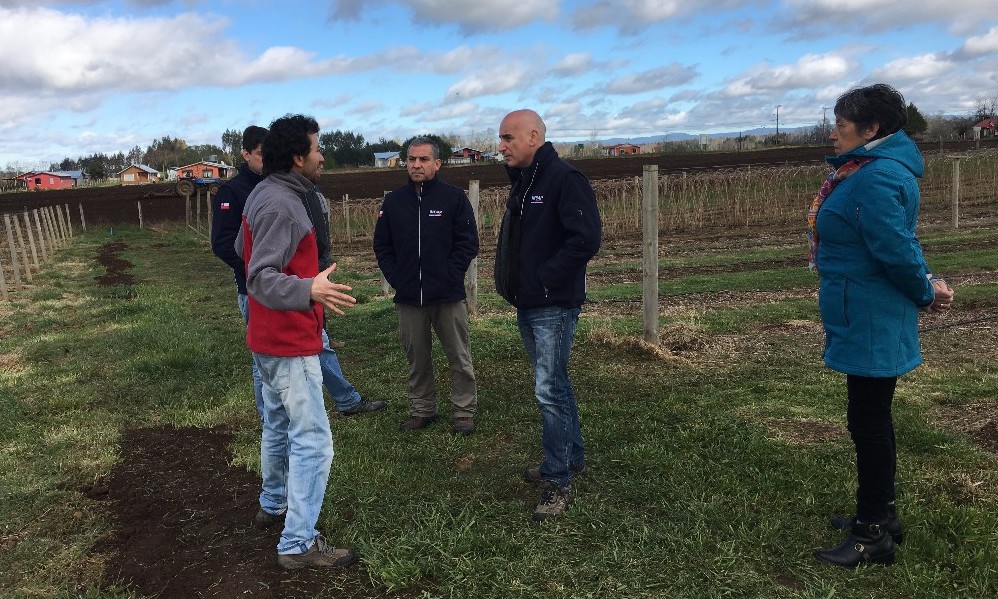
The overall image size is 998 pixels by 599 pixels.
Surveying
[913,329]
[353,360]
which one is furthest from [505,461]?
[353,360]

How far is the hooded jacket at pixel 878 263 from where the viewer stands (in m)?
2.88

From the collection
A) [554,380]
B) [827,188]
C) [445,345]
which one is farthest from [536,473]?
[827,188]

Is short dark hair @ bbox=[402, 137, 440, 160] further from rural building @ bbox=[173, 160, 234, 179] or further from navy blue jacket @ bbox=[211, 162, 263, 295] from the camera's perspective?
rural building @ bbox=[173, 160, 234, 179]

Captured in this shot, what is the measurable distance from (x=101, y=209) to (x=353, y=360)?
37946 millimetres

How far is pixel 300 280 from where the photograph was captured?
3043 mm

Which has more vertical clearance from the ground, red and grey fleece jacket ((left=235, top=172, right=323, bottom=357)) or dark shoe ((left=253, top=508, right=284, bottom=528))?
red and grey fleece jacket ((left=235, top=172, right=323, bottom=357))

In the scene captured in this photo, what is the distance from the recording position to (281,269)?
310 centimetres

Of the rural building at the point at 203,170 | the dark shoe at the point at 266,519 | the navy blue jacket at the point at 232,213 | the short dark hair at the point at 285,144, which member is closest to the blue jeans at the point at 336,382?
the navy blue jacket at the point at 232,213

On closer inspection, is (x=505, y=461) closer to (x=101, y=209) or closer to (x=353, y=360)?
(x=353, y=360)

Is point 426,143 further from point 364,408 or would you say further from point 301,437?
point 301,437

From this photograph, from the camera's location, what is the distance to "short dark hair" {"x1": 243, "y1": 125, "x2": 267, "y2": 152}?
478cm

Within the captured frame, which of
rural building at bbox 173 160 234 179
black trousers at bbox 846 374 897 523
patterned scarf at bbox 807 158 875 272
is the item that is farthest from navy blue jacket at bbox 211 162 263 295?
rural building at bbox 173 160 234 179

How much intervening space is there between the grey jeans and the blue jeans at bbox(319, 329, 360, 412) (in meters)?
0.66

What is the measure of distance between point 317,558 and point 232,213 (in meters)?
2.59
